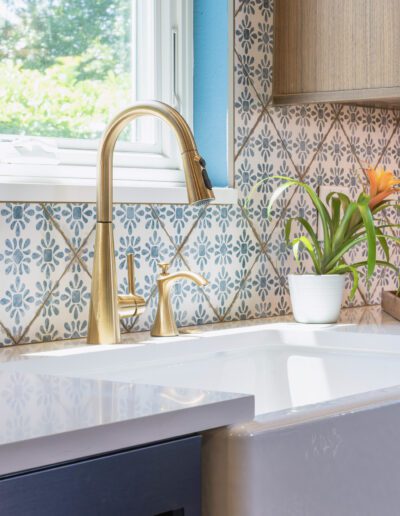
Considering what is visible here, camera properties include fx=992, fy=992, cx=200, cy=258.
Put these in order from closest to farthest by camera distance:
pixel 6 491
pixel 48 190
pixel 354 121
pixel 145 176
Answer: pixel 6 491 → pixel 48 190 → pixel 145 176 → pixel 354 121

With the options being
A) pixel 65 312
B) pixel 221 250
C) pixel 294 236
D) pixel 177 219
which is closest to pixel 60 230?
pixel 65 312

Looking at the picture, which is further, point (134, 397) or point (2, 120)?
point (2, 120)

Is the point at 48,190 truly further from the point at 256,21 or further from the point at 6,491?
the point at 6,491

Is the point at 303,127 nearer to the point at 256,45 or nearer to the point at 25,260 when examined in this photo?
the point at 256,45

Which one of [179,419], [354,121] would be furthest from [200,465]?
[354,121]

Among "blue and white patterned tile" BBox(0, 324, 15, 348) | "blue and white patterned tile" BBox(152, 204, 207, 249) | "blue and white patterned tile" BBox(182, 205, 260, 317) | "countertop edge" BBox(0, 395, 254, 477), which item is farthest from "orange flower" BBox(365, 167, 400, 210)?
"countertop edge" BBox(0, 395, 254, 477)

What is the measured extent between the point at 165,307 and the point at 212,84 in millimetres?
537

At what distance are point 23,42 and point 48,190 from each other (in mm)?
322

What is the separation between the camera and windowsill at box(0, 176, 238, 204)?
1657 mm

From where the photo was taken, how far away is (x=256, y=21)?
6.94 ft

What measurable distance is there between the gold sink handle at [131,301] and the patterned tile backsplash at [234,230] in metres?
0.05

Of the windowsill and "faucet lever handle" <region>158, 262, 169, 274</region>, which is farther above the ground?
the windowsill

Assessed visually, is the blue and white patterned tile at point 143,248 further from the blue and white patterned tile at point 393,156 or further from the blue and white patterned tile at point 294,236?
the blue and white patterned tile at point 393,156

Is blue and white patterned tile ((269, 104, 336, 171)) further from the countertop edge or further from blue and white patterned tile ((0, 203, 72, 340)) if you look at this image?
the countertop edge
